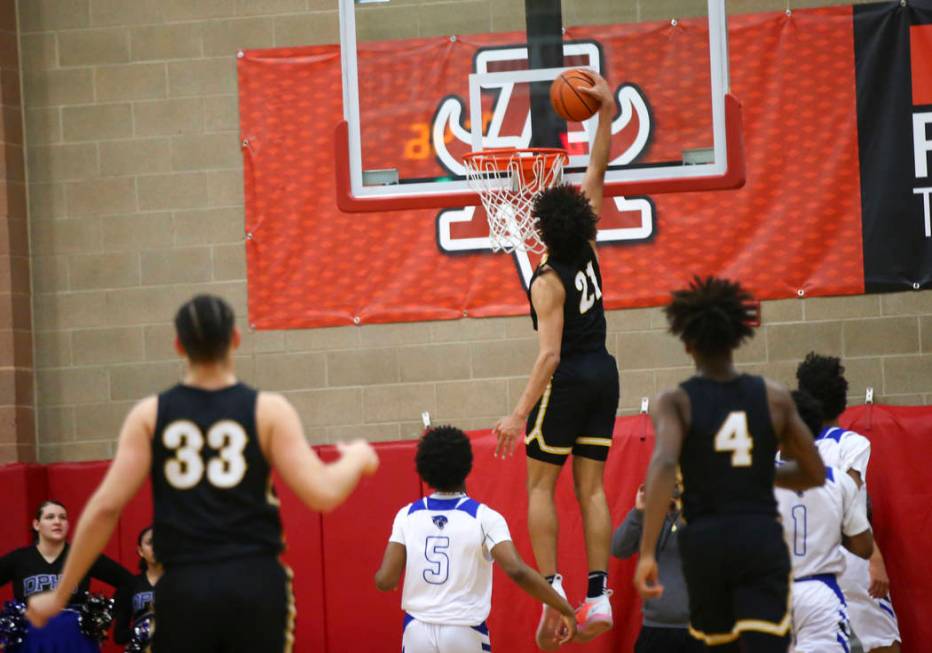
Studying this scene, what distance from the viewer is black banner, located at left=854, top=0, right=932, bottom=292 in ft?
32.6

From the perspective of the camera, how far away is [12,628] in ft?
29.0

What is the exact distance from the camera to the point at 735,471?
5023 millimetres

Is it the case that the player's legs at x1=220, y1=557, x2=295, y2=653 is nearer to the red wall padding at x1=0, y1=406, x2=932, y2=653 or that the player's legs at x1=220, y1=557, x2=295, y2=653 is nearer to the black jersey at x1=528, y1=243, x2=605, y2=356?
the black jersey at x1=528, y1=243, x2=605, y2=356

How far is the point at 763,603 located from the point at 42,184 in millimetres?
7737

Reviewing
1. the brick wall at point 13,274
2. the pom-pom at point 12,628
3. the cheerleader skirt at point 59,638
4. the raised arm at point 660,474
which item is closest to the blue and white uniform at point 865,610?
the raised arm at point 660,474

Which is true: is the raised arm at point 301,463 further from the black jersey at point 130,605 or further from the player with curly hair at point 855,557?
the black jersey at point 130,605

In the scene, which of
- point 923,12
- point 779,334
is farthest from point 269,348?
point 923,12

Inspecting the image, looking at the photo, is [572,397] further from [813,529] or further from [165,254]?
[165,254]

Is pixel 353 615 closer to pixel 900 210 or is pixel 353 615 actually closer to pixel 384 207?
pixel 384 207

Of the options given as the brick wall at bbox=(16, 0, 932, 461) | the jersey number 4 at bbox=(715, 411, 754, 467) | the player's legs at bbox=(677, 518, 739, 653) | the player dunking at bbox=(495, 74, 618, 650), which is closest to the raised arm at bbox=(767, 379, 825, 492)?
the jersey number 4 at bbox=(715, 411, 754, 467)

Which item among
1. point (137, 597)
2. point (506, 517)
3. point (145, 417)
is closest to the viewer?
point (145, 417)

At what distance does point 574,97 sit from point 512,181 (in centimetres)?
74

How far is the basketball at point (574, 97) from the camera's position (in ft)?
24.8

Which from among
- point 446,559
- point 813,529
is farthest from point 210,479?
point 813,529
